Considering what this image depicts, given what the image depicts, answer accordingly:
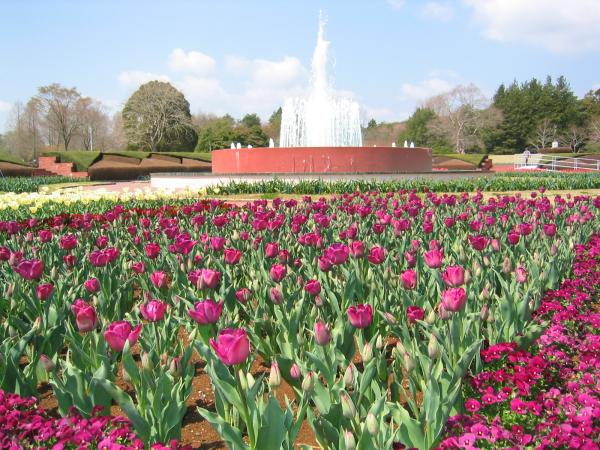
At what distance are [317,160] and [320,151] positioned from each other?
0.92 feet

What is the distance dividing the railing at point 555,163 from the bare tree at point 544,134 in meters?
20.1

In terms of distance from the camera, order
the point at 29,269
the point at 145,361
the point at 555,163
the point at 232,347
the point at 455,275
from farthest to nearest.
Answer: the point at 555,163
the point at 29,269
the point at 455,275
the point at 145,361
the point at 232,347

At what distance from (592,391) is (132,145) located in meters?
57.6

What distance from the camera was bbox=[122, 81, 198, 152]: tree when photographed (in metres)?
55.1

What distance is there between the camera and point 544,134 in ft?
215

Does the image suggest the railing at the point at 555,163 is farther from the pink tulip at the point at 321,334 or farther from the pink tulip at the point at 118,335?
the pink tulip at the point at 118,335

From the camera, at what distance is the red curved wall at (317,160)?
17.0m

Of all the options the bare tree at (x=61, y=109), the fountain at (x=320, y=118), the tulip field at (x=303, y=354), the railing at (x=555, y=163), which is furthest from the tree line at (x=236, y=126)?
the tulip field at (x=303, y=354)

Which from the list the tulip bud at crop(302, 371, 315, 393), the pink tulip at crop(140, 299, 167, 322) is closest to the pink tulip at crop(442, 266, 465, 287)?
the tulip bud at crop(302, 371, 315, 393)

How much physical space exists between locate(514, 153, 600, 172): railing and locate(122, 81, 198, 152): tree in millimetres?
31052

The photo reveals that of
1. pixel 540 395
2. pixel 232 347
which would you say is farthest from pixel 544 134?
pixel 232 347

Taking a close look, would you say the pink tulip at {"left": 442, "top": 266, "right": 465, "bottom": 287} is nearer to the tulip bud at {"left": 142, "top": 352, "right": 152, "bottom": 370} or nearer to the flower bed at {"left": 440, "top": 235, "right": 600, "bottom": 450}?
the flower bed at {"left": 440, "top": 235, "right": 600, "bottom": 450}

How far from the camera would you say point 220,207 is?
9.09 meters

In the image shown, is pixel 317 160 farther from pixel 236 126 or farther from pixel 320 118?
pixel 236 126
